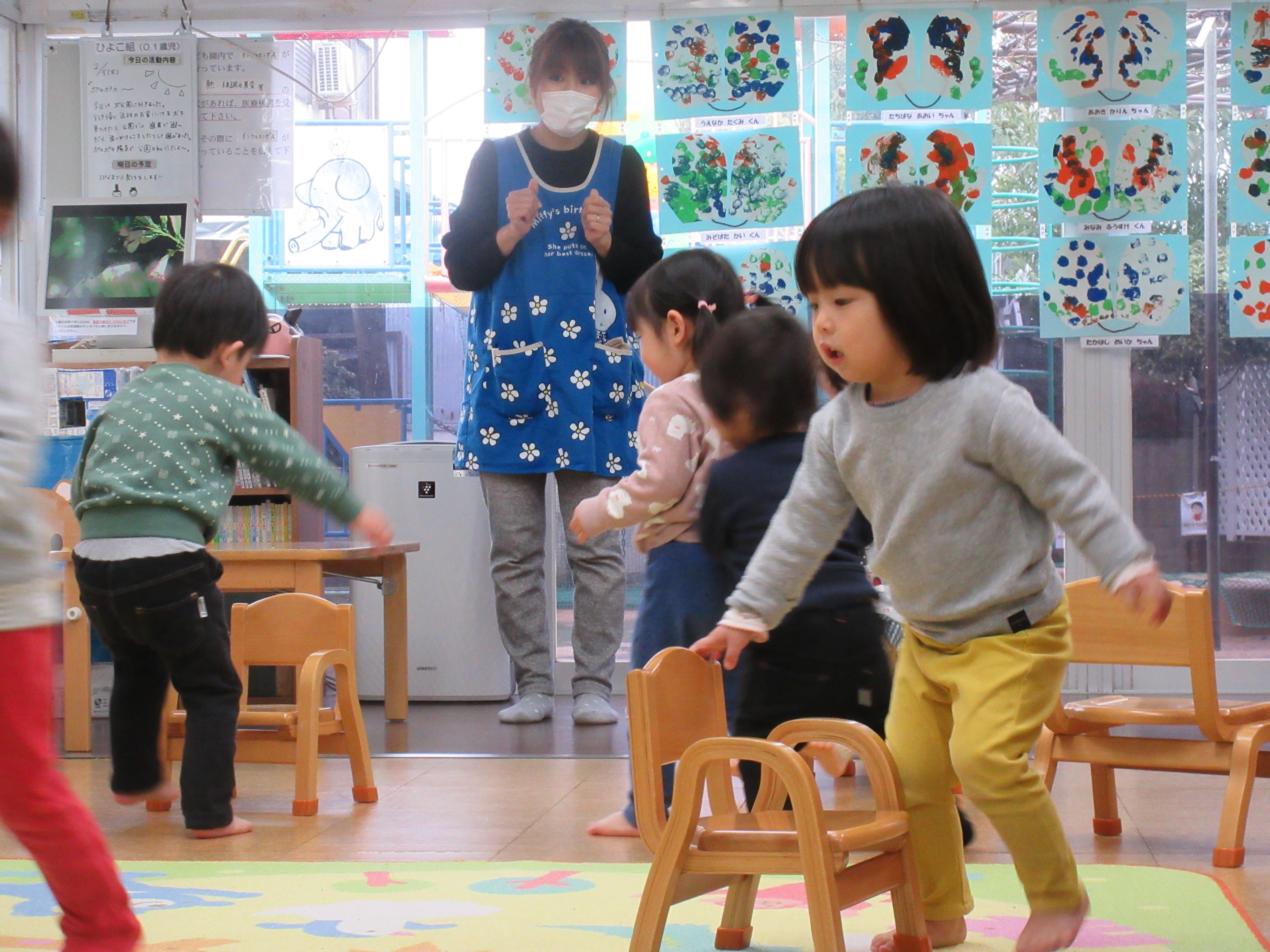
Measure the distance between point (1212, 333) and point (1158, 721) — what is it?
241 centimetres

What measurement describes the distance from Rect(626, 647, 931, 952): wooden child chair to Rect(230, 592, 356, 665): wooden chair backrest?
1.43 metres

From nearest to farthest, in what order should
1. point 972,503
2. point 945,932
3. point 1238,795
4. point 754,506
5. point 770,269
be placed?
Answer: point 972,503 → point 945,932 → point 754,506 → point 1238,795 → point 770,269

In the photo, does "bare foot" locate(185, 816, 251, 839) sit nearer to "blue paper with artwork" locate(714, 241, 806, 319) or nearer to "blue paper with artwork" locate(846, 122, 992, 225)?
"blue paper with artwork" locate(714, 241, 806, 319)

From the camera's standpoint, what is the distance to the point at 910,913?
5.50 feet

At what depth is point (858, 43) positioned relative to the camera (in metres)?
4.40

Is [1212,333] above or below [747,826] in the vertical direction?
above

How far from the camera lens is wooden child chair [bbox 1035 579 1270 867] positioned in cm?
234

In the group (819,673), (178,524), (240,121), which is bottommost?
(819,673)

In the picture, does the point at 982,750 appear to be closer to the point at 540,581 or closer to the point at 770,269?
the point at 540,581

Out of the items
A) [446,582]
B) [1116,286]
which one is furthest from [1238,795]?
[446,582]

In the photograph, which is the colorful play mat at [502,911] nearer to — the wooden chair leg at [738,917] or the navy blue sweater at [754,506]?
the wooden chair leg at [738,917]

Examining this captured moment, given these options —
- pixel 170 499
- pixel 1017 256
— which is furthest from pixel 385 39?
pixel 170 499

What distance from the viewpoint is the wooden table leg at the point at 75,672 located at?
359 cm


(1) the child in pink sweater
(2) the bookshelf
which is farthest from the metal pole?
(2) the bookshelf
